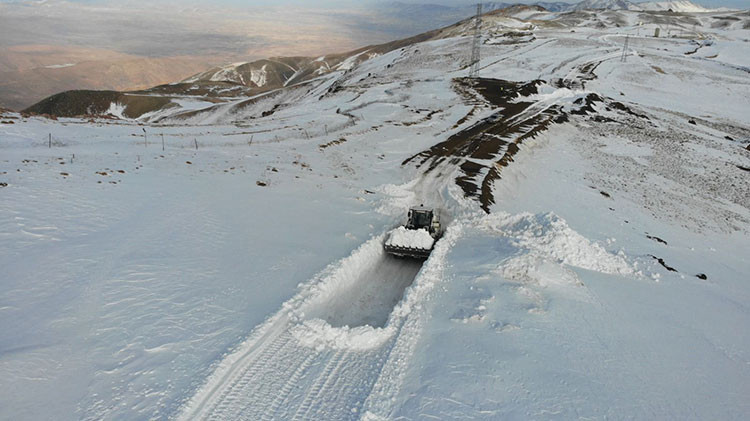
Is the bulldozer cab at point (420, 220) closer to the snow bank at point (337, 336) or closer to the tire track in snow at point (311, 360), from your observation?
the tire track in snow at point (311, 360)

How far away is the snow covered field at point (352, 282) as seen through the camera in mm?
7922

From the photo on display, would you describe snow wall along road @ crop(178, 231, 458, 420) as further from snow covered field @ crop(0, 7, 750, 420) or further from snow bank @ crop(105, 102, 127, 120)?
snow bank @ crop(105, 102, 127, 120)

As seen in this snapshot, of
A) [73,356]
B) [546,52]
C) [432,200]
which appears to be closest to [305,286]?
[73,356]

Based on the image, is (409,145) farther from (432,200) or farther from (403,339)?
(403,339)

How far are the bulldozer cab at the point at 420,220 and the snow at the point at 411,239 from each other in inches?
26.5

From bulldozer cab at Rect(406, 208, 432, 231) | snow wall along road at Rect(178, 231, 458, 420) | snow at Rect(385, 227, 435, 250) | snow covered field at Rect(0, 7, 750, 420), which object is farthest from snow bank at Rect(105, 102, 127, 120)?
snow wall along road at Rect(178, 231, 458, 420)

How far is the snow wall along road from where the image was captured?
7684mm

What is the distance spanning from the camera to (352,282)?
13.0 meters

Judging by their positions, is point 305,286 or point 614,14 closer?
point 305,286

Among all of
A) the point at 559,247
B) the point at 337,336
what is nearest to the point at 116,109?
the point at 337,336

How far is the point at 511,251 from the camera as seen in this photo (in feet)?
45.9

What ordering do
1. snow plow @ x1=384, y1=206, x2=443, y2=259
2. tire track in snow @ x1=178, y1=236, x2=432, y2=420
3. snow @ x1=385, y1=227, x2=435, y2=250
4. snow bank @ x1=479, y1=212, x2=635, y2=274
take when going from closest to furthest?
tire track in snow @ x1=178, y1=236, x2=432, y2=420 < snow bank @ x1=479, y1=212, x2=635, y2=274 < snow plow @ x1=384, y1=206, x2=443, y2=259 < snow @ x1=385, y1=227, x2=435, y2=250

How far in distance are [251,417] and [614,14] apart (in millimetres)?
183882

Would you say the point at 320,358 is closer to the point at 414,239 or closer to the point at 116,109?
the point at 414,239
